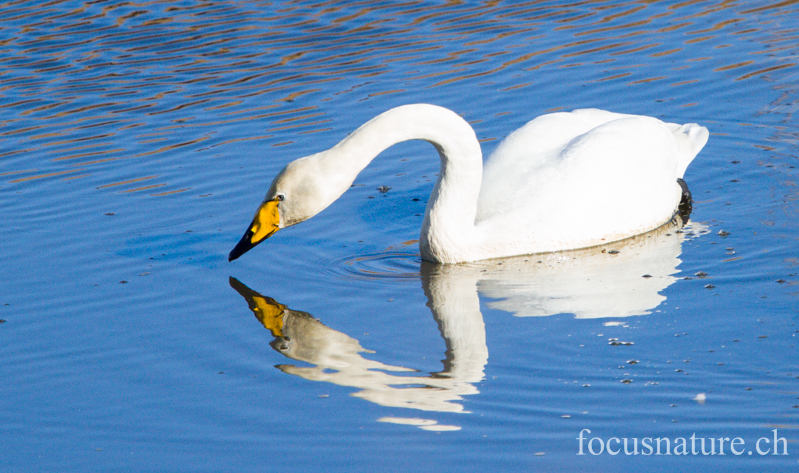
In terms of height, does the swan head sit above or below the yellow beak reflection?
above

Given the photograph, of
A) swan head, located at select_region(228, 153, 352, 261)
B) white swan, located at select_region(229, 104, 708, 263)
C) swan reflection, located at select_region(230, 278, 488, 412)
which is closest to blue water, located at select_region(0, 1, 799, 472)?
swan reflection, located at select_region(230, 278, 488, 412)

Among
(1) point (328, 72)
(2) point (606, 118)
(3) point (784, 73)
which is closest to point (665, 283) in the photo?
(2) point (606, 118)

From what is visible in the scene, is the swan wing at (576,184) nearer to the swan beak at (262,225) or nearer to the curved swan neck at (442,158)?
the curved swan neck at (442,158)

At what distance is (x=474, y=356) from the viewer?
17.8 ft

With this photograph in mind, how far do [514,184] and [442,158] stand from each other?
647 mm

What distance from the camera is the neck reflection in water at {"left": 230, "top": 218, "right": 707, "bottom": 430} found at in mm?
5125

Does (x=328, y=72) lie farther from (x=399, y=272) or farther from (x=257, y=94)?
(x=399, y=272)

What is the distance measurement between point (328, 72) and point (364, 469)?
7.66 metres

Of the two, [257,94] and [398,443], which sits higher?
[257,94]

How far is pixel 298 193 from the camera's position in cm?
627

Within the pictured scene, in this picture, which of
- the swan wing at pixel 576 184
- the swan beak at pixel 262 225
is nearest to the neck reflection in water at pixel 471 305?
the swan wing at pixel 576 184

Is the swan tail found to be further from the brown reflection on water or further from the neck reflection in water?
the brown reflection on water

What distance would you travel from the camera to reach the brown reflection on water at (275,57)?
32.7 feet

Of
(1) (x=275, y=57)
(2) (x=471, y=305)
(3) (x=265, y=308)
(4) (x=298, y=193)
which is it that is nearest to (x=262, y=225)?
(4) (x=298, y=193)
